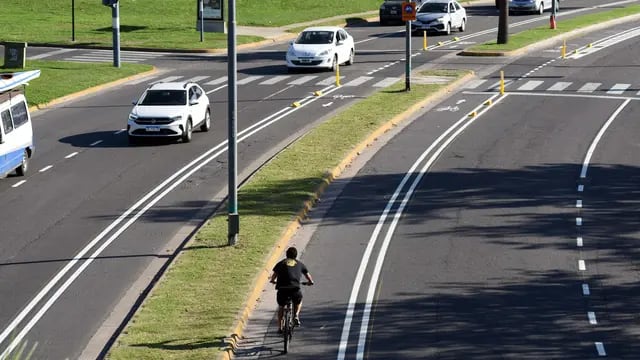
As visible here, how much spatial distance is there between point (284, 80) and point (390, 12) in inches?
942

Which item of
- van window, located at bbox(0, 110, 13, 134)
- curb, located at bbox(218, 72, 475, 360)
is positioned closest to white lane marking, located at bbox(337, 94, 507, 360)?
curb, located at bbox(218, 72, 475, 360)

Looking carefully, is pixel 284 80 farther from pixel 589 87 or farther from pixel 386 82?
pixel 589 87

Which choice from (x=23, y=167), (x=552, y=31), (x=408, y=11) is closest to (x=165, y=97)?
(x=23, y=167)

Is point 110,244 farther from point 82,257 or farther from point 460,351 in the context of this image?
point 460,351

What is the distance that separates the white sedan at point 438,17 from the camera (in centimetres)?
6378

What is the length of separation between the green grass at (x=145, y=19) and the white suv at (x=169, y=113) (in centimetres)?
2229

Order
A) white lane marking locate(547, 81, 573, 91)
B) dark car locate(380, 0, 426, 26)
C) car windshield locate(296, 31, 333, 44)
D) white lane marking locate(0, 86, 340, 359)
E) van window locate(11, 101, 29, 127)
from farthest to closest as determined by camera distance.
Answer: dark car locate(380, 0, 426, 26) < car windshield locate(296, 31, 333, 44) < white lane marking locate(547, 81, 573, 91) < van window locate(11, 101, 29, 127) < white lane marking locate(0, 86, 340, 359)

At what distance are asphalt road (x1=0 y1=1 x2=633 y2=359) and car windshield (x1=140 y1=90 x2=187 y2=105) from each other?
1.17 meters

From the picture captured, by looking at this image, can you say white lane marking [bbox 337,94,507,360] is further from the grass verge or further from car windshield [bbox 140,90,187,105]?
car windshield [bbox 140,90,187,105]

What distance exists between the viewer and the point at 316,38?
51.7m

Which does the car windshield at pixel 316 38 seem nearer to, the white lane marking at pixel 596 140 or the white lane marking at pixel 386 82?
the white lane marking at pixel 386 82

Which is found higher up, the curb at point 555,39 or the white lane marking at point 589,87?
the curb at point 555,39

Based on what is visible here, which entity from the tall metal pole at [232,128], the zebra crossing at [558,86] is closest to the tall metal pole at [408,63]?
the zebra crossing at [558,86]

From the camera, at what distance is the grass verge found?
18688mm
